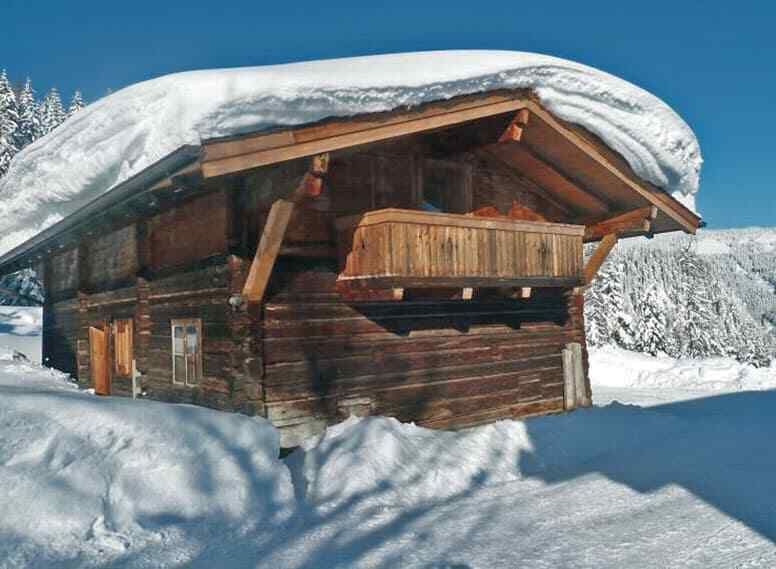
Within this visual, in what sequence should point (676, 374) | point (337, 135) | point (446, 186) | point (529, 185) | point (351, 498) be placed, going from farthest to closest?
1. point (676, 374)
2. point (529, 185)
3. point (446, 186)
4. point (337, 135)
5. point (351, 498)

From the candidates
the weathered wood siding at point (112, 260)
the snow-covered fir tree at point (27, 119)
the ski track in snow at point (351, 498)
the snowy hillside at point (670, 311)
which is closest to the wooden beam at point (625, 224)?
the ski track in snow at point (351, 498)

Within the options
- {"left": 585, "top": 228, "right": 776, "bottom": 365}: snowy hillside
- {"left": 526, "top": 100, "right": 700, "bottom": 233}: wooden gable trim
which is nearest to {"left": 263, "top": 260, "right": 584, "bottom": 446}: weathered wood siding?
{"left": 526, "top": 100, "right": 700, "bottom": 233}: wooden gable trim

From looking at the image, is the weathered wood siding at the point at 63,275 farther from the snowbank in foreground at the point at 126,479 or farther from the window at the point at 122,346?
the snowbank in foreground at the point at 126,479

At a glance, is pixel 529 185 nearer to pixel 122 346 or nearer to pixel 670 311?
pixel 122 346

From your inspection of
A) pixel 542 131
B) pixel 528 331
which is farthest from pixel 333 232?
pixel 528 331

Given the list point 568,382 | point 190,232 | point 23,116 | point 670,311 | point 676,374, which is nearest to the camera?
point 190,232

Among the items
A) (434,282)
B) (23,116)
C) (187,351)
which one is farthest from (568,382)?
(23,116)

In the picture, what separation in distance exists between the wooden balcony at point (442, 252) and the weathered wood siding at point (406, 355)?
66 centimetres

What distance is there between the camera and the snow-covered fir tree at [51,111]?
58.0 metres

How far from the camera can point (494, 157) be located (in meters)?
10.6

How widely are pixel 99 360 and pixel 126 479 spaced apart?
7.56 metres

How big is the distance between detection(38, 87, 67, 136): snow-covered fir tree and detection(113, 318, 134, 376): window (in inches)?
2126

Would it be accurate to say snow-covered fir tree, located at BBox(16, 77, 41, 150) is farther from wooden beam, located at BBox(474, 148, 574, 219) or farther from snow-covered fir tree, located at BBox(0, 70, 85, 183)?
wooden beam, located at BBox(474, 148, 574, 219)

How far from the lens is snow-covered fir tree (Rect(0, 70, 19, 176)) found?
4053 centimetres
